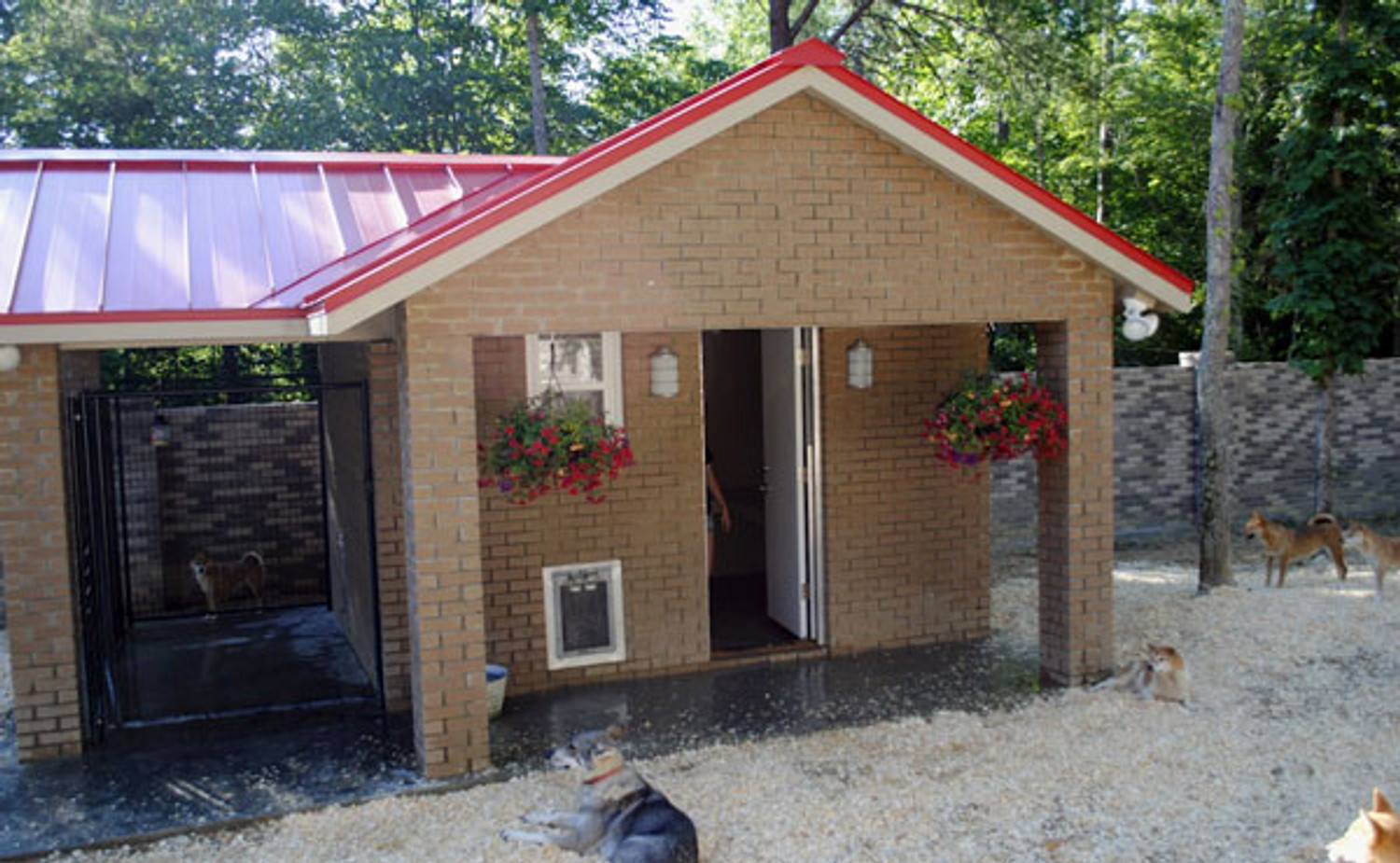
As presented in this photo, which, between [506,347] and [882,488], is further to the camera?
[882,488]

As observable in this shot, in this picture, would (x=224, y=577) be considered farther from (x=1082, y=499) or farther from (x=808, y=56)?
(x=1082, y=499)

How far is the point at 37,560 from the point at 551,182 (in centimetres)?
380

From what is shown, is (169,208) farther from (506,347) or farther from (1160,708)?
(1160,708)

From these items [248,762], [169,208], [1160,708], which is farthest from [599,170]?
[1160,708]

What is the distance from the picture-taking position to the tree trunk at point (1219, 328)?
10023mm

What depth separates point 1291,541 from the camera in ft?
35.0

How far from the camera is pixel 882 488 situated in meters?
8.74

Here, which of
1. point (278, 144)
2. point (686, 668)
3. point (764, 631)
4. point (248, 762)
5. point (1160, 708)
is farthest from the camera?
point (278, 144)

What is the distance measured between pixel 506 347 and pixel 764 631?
3.13 meters

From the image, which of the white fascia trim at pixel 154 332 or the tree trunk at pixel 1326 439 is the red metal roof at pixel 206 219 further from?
the tree trunk at pixel 1326 439

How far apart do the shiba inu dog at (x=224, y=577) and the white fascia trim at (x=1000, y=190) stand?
7457mm

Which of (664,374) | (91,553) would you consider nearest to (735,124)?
(664,374)

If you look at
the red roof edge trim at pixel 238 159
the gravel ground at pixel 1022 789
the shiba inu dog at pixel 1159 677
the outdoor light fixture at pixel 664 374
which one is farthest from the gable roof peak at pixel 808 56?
the shiba inu dog at pixel 1159 677

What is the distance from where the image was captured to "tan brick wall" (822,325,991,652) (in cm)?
862
